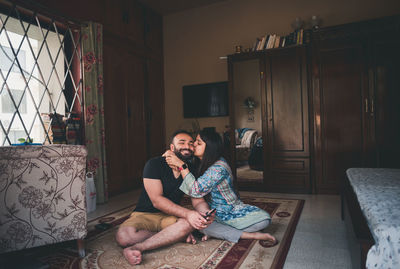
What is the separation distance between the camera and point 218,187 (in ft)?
6.15

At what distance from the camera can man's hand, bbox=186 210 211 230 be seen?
1573mm

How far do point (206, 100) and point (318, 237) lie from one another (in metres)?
2.86

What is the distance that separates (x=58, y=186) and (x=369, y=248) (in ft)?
4.95

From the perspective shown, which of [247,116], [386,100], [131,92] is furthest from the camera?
[131,92]

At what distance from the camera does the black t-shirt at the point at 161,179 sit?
5.86 ft

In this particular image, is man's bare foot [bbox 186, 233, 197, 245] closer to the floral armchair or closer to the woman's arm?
the woman's arm

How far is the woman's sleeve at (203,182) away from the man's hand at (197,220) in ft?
0.55

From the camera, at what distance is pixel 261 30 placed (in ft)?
13.0

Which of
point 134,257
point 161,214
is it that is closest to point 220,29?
point 161,214

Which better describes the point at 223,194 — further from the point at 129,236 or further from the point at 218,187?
the point at 129,236

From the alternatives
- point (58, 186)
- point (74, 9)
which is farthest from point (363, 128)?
point (74, 9)

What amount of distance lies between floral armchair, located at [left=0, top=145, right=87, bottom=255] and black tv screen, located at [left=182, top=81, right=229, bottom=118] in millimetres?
2890

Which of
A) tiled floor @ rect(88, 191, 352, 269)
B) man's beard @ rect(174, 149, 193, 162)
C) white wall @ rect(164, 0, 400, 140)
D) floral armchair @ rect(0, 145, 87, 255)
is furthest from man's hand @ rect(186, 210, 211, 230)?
white wall @ rect(164, 0, 400, 140)

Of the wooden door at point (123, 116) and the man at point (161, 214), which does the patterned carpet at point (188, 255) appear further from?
the wooden door at point (123, 116)
